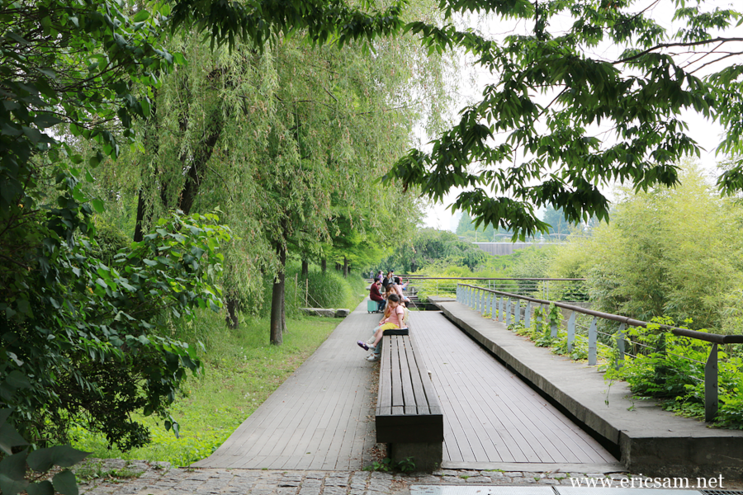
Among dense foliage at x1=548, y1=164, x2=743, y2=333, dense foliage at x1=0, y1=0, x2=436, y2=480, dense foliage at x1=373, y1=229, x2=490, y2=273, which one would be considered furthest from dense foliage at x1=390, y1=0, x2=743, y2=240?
dense foliage at x1=373, y1=229, x2=490, y2=273

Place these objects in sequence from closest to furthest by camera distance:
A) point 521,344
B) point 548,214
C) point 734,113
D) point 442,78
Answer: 1. point 734,113
2. point 442,78
3. point 521,344
4. point 548,214

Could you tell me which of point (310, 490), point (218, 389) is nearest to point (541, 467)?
point (310, 490)

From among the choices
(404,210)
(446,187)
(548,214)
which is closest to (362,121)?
(404,210)

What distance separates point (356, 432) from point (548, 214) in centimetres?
18956

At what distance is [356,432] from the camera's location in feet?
19.4

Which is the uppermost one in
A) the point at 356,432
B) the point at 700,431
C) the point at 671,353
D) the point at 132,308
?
the point at 132,308

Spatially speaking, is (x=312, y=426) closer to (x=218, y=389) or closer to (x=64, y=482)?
(x=218, y=389)

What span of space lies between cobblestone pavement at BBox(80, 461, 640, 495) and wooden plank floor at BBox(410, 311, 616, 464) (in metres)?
0.43

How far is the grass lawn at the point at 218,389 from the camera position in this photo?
5.54 meters

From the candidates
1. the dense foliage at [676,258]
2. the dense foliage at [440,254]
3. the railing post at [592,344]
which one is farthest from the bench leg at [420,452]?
the dense foliage at [440,254]

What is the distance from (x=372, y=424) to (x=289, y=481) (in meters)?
2.40

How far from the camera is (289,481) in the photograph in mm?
3980

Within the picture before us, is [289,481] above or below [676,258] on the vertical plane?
below

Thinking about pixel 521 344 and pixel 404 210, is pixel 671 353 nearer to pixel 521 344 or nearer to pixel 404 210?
pixel 521 344
